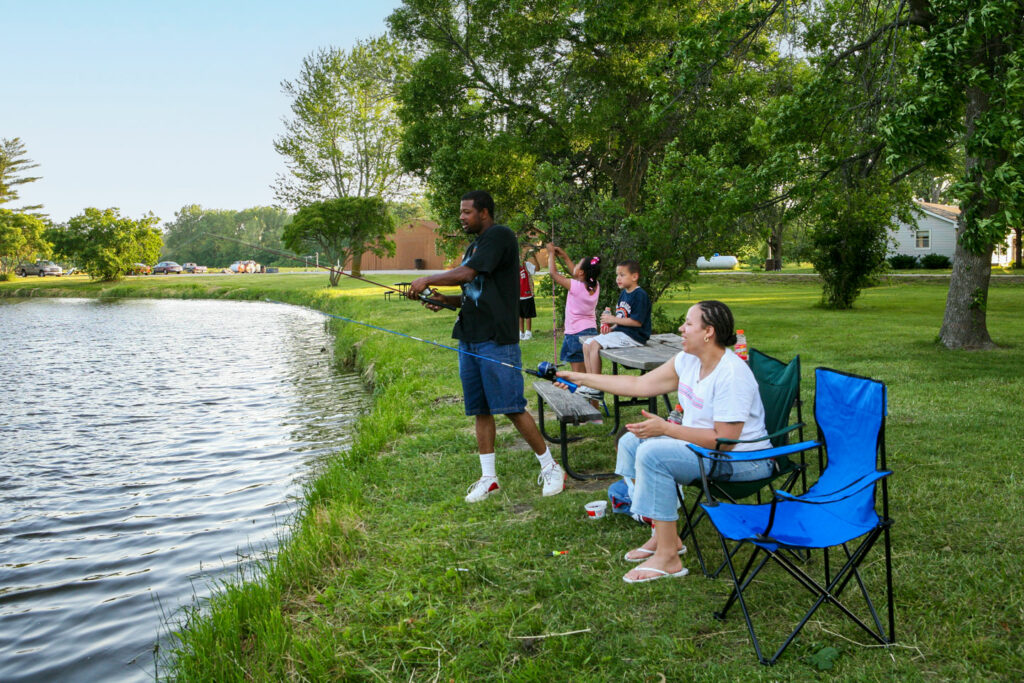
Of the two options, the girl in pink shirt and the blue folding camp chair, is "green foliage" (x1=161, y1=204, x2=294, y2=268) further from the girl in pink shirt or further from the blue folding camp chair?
the blue folding camp chair

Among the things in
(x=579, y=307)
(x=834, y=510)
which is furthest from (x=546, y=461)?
(x=579, y=307)

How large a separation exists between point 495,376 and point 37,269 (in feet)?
242

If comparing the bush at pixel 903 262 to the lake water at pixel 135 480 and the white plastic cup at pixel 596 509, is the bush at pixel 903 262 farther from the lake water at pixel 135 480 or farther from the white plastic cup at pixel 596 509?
the white plastic cup at pixel 596 509

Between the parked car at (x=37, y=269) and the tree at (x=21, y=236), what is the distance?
195 inches

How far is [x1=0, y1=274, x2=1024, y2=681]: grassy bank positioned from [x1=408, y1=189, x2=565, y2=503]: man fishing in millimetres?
458

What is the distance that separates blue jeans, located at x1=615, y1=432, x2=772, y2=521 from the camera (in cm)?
412

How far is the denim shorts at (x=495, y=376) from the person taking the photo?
18.5ft

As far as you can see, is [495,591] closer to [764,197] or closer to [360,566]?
[360,566]

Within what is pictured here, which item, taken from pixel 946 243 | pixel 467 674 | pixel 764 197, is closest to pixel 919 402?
pixel 764 197

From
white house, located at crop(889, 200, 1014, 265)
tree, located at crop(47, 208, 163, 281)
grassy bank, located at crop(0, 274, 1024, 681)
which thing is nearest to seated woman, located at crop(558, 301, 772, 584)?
grassy bank, located at crop(0, 274, 1024, 681)

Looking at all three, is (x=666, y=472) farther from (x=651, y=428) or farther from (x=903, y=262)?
(x=903, y=262)

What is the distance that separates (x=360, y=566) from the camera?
4598 millimetres

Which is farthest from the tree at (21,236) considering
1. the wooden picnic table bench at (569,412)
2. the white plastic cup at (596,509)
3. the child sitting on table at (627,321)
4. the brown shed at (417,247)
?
the white plastic cup at (596,509)

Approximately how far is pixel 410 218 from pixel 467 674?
57.7 meters
